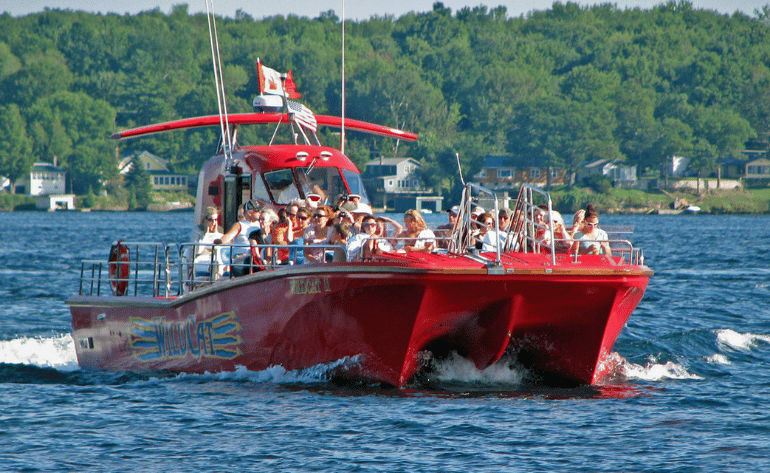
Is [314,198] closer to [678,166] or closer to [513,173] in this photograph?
[513,173]

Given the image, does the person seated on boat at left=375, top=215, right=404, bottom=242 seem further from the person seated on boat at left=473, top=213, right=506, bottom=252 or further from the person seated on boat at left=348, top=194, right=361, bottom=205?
the person seated on boat at left=348, top=194, right=361, bottom=205

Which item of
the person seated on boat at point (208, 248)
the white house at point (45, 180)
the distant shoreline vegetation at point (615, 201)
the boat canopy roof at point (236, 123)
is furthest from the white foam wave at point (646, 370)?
the white house at point (45, 180)

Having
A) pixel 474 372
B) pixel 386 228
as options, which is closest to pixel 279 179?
pixel 386 228

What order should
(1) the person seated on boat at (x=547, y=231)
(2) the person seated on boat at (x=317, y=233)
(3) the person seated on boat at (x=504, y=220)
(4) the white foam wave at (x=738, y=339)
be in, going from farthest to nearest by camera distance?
(4) the white foam wave at (x=738, y=339)
(3) the person seated on boat at (x=504, y=220)
(1) the person seated on boat at (x=547, y=231)
(2) the person seated on boat at (x=317, y=233)

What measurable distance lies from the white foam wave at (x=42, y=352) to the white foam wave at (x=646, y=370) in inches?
269

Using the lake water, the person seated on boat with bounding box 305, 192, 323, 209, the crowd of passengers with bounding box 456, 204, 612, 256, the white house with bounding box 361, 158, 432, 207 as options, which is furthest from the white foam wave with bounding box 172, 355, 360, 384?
the white house with bounding box 361, 158, 432, 207

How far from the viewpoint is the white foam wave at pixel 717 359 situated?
1564 cm

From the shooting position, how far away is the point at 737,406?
12180 millimetres

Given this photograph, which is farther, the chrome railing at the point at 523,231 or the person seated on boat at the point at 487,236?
the person seated on boat at the point at 487,236

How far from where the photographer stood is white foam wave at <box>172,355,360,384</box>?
1230 centimetres

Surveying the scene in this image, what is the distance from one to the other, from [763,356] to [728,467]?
Answer: 6897 millimetres

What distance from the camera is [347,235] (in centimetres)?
1215

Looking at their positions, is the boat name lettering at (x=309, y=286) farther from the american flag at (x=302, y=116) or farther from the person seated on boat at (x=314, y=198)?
the american flag at (x=302, y=116)

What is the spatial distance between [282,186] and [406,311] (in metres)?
4.57
